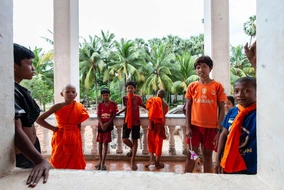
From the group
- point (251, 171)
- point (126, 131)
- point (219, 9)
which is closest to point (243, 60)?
point (219, 9)

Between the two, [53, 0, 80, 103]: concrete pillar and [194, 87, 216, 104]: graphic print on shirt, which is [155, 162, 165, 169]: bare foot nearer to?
[194, 87, 216, 104]: graphic print on shirt

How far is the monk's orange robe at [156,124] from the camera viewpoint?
10.1 ft

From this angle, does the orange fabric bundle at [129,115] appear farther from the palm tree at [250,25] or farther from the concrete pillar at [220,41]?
the palm tree at [250,25]


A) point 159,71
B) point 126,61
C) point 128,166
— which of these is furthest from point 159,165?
point 159,71

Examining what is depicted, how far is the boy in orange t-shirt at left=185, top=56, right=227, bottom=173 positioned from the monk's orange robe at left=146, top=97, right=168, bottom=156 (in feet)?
3.05

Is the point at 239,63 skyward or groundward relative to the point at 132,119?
skyward

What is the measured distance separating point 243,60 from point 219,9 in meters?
16.5

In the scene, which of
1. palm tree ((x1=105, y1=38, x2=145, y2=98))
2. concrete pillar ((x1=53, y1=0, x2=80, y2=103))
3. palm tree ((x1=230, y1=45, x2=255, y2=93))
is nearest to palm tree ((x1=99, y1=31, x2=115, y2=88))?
palm tree ((x1=105, y1=38, x2=145, y2=98))

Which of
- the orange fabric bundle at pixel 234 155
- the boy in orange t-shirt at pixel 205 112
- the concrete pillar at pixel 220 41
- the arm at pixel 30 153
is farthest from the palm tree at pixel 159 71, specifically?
the arm at pixel 30 153

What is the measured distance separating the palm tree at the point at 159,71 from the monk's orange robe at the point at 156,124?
1566 cm

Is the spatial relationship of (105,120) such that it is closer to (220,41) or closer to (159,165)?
(159,165)
